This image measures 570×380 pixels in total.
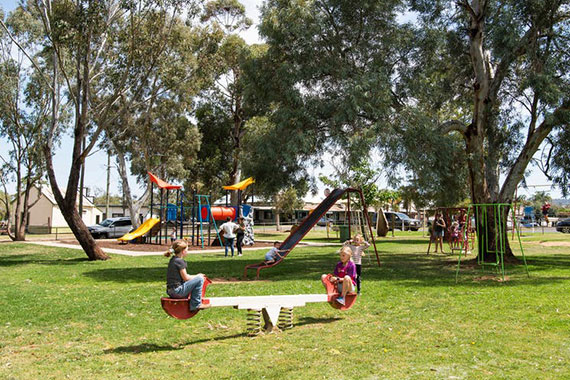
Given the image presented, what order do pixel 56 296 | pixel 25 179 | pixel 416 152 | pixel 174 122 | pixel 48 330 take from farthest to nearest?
pixel 174 122
pixel 25 179
pixel 416 152
pixel 56 296
pixel 48 330

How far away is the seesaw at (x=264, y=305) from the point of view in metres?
6.38

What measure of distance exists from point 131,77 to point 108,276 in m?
11.0

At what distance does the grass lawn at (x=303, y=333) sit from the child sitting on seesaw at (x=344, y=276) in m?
0.48

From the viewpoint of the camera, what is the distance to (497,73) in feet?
54.8

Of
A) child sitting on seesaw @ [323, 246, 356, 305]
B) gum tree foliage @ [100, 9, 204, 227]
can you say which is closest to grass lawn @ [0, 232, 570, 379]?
child sitting on seesaw @ [323, 246, 356, 305]

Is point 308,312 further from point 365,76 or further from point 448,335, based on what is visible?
point 365,76

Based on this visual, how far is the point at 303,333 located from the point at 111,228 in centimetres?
3162

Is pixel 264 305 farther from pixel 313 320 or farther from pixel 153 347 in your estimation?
pixel 153 347

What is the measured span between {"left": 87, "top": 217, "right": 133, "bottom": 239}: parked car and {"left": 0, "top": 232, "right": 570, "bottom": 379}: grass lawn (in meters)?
23.0

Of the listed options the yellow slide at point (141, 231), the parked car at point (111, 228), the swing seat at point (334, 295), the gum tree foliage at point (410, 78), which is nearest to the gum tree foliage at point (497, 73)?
the gum tree foliage at point (410, 78)

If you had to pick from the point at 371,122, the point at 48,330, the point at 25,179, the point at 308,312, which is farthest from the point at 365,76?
the point at 25,179

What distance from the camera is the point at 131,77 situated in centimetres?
2142

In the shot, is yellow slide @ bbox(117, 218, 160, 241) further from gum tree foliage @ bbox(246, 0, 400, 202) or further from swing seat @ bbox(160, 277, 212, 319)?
swing seat @ bbox(160, 277, 212, 319)

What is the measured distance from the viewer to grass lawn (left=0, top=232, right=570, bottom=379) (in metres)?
5.31
